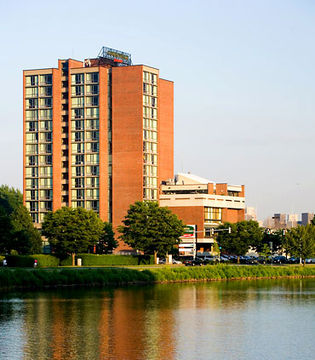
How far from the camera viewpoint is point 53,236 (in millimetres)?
147875

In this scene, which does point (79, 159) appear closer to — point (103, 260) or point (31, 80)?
point (31, 80)

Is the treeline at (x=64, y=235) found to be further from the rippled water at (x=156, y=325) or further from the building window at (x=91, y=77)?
the rippled water at (x=156, y=325)

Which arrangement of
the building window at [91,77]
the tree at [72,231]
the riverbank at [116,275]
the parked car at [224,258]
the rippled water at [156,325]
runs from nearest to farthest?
the rippled water at [156,325] → the riverbank at [116,275] → the tree at [72,231] → the parked car at [224,258] → the building window at [91,77]

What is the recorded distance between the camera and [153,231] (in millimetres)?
149625

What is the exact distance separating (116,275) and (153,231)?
4861 cm

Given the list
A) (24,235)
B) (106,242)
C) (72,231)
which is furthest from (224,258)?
(24,235)

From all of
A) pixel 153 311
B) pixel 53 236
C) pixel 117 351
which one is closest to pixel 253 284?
pixel 153 311

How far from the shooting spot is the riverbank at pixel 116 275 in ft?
304

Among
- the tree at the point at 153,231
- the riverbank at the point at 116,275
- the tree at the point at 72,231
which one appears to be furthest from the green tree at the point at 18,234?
the riverbank at the point at 116,275

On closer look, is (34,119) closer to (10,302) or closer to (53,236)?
(53,236)

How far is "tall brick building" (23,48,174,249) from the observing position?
18750 centimetres

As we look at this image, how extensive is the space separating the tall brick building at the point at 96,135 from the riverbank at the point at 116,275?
219 feet

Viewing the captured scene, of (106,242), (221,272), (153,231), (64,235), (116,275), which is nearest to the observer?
(116,275)

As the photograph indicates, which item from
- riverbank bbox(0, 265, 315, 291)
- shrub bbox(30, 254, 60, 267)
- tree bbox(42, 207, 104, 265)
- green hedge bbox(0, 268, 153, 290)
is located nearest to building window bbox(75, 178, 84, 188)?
tree bbox(42, 207, 104, 265)
